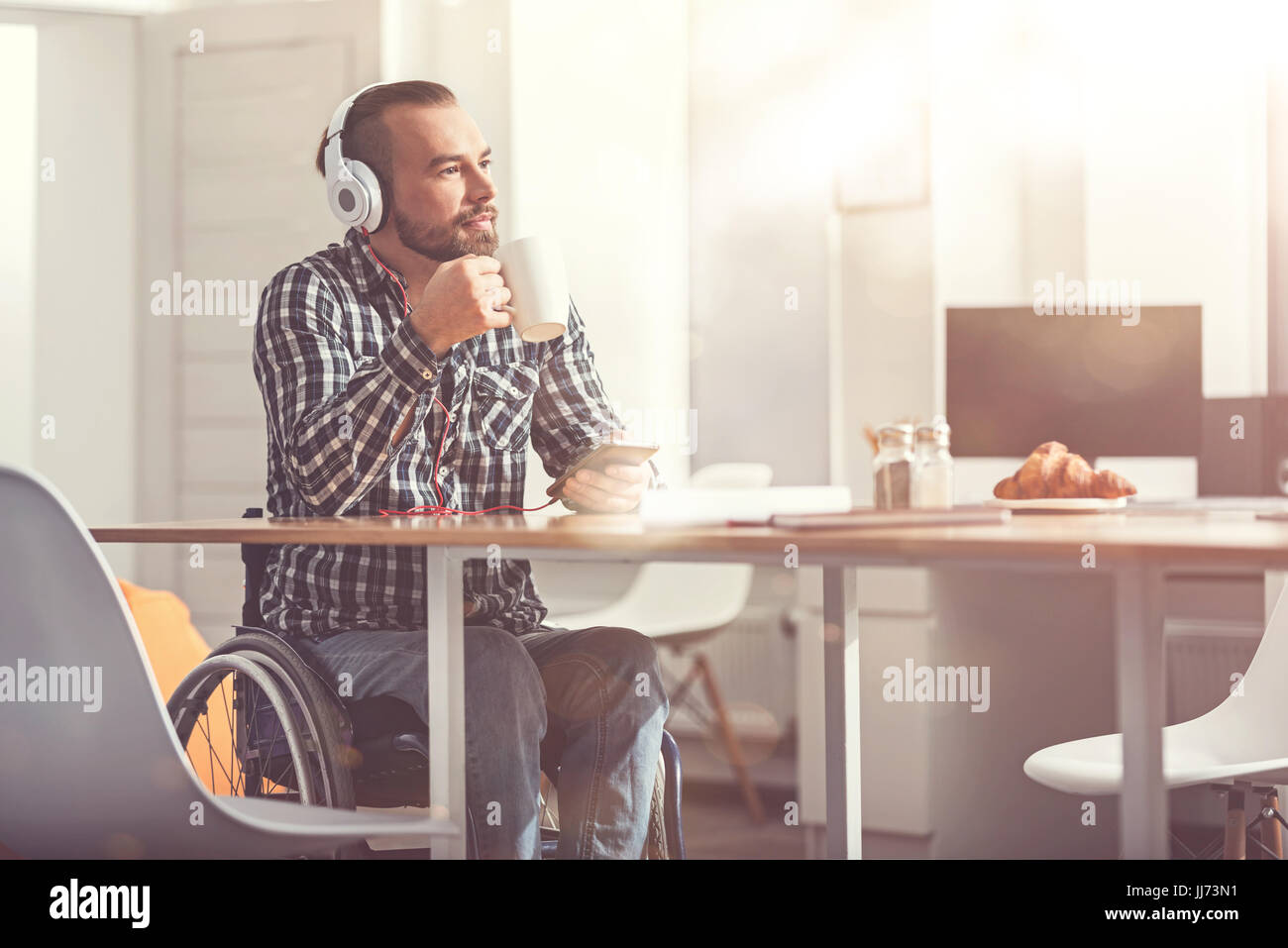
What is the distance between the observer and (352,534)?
1.18 m

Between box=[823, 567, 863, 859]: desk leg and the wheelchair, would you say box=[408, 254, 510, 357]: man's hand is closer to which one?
→ the wheelchair

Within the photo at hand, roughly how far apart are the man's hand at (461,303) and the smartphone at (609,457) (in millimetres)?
189

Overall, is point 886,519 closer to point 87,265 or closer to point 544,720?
point 544,720

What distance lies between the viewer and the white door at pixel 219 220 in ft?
12.4

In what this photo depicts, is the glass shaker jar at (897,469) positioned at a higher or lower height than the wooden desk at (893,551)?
higher

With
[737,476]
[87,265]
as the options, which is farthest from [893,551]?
→ [87,265]

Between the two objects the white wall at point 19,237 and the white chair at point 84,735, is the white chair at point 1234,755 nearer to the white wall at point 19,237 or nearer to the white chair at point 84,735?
the white chair at point 84,735

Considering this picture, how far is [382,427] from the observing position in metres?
1.50

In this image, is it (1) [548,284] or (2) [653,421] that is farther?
(2) [653,421]

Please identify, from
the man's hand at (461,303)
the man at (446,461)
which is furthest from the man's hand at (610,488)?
the man's hand at (461,303)

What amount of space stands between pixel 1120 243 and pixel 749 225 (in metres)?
1.17

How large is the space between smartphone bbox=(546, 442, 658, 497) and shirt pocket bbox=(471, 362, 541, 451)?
1.04ft

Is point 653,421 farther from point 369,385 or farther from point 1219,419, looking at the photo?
point 369,385
